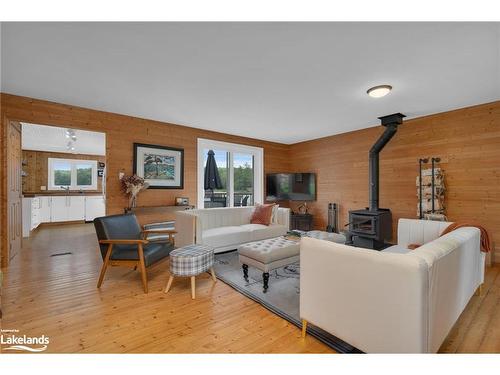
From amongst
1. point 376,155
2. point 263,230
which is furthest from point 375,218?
point 263,230

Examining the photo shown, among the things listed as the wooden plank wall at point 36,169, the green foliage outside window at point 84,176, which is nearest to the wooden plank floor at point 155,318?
the wooden plank wall at point 36,169

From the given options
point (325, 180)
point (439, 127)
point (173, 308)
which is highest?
point (439, 127)

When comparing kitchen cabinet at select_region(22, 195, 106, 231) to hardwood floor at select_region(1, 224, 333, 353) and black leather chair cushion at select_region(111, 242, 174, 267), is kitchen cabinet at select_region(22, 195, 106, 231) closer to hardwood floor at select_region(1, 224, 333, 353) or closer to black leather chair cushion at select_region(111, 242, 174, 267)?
hardwood floor at select_region(1, 224, 333, 353)

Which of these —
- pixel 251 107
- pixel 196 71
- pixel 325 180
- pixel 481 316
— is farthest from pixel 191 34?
pixel 325 180

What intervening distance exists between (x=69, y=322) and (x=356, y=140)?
5.44 metres

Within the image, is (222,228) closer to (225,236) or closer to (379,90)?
(225,236)

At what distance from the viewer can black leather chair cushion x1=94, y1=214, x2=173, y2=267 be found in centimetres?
262

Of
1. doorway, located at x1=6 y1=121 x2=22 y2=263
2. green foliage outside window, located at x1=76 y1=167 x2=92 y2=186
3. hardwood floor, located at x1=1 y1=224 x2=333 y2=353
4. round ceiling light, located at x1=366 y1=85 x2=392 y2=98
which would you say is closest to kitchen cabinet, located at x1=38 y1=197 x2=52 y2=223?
green foliage outside window, located at x1=76 y1=167 x2=92 y2=186

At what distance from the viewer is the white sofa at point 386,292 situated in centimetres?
119

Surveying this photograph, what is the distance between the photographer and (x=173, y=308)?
2199 mm

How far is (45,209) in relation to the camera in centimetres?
660

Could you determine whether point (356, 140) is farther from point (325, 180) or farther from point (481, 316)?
point (481, 316)

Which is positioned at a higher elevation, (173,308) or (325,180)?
(325,180)

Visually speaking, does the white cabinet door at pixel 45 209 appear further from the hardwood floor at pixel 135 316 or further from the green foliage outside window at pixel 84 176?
the hardwood floor at pixel 135 316
